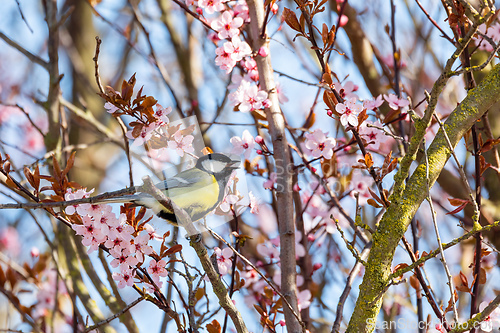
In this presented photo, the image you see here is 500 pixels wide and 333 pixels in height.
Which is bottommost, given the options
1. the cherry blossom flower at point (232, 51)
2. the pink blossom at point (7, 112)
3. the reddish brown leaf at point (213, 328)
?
the reddish brown leaf at point (213, 328)

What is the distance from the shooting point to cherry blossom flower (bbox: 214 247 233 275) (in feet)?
6.28

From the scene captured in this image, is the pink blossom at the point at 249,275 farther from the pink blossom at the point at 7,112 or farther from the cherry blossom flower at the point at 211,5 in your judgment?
the pink blossom at the point at 7,112

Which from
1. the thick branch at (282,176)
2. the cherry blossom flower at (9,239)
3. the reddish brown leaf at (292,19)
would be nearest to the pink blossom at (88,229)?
the thick branch at (282,176)

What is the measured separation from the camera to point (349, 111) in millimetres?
1646

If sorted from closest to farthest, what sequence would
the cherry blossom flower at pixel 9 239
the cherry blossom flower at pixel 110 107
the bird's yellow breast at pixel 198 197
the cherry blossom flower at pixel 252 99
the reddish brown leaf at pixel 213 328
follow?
the bird's yellow breast at pixel 198 197
the cherry blossom flower at pixel 110 107
the reddish brown leaf at pixel 213 328
the cherry blossom flower at pixel 252 99
the cherry blossom flower at pixel 9 239

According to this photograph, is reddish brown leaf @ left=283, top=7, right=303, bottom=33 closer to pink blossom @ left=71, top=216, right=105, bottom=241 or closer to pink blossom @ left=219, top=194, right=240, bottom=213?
pink blossom @ left=219, top=194, right=240, bottom=213

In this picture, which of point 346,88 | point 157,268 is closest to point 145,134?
point 157,268

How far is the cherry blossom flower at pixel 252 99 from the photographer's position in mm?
1891

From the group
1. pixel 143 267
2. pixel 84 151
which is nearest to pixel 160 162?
pixel 143 267

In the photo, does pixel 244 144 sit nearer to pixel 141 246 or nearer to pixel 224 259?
pixel 224 259

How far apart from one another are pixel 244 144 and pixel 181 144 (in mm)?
582

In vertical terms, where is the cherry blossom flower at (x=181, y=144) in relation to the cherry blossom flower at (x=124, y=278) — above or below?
above

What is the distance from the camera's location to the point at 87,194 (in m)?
1.48

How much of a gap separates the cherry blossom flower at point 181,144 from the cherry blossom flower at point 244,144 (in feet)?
1.85
